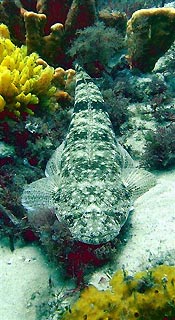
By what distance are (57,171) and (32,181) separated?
497 millimetres

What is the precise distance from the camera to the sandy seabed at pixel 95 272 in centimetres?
398

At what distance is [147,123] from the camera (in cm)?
702

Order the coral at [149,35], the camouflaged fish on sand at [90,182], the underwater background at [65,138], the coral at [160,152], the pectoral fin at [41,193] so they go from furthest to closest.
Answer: the coral at [149,35] < the coral at [160,152] < the pectoral fin at [41,193] < the camouflaged fish on sand at [90,182] < the underwater background at [65,138]

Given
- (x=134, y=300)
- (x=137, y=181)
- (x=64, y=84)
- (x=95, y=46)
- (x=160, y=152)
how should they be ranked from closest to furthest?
(x=134, y=300) < (x=137, y=181) < (x=160, y=152) < (x=64, y=84) < (x=95, y=46)

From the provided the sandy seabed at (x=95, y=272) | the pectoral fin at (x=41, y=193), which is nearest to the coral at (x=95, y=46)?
the pectoral fin at (x=41, y=193)

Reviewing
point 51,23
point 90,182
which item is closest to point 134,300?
point 90,182

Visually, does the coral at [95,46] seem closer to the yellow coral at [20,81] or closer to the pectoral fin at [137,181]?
the yellow coral at [20,81]

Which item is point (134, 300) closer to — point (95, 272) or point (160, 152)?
point (95, 272)

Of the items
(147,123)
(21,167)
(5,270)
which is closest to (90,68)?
(147,123)

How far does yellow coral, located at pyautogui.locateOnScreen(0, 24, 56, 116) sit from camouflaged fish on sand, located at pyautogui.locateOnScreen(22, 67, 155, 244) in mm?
819

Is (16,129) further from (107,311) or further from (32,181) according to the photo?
(107,311)

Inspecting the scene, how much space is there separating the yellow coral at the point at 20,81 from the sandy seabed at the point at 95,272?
249cm

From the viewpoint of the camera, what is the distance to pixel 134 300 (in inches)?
126

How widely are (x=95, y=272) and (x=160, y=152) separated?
2502mm
